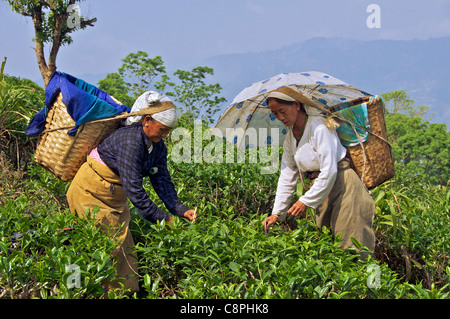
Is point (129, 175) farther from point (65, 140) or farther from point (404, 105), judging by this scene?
point (404, 105)

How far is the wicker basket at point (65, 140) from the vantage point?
123 inches

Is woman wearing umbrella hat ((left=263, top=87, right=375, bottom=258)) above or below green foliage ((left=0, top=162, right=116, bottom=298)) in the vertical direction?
above

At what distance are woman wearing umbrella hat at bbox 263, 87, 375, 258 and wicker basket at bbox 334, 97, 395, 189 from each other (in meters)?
0.11

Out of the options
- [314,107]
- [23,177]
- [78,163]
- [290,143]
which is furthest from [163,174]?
[23,177]

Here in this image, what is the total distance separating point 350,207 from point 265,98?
1.05 metres

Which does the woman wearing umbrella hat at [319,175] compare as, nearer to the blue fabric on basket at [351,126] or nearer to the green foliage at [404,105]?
the blue fabric on basket at [351,126]

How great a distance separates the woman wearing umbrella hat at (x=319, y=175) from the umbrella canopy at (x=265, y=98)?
99mm

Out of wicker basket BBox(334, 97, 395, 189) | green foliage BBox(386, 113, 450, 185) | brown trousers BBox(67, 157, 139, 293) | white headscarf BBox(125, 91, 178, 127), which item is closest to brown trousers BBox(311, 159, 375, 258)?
wicker basket BBox(334, 97, 395, 189)

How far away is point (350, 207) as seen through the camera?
3.14 m

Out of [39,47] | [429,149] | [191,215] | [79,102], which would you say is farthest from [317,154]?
[429,149]

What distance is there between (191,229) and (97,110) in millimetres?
1125

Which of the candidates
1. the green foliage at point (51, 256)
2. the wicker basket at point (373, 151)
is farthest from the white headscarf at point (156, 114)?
the wicker basket at point (373, 151)

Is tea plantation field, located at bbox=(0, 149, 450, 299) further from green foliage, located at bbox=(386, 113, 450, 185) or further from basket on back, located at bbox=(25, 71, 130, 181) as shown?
green foliage, located at bbox=(386, 113, 450, 185)

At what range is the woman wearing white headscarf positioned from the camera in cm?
285
